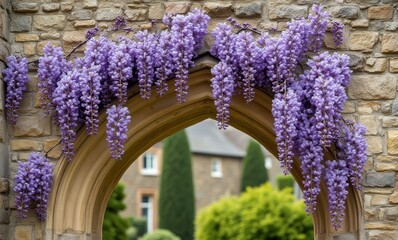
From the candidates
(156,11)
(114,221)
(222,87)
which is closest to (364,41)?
(222,87)

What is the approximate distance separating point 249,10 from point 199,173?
78.6 ft

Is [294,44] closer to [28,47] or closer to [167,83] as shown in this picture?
[167,83]

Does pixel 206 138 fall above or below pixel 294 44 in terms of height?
above

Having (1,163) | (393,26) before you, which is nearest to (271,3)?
(393,26)

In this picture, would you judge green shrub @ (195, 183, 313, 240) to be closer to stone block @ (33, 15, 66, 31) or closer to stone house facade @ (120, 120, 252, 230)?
stone block @ (33, 15, 66, 31)

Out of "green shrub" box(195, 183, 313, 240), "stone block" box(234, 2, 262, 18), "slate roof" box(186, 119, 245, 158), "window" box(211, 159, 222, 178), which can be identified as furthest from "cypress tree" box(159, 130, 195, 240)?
"stone block" box(234, 2, 262, 18)

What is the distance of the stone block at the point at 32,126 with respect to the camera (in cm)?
562

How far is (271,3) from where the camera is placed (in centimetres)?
556

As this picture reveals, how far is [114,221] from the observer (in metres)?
13.3

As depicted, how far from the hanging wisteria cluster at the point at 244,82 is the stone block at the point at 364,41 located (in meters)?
0.13

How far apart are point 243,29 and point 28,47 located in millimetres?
1497

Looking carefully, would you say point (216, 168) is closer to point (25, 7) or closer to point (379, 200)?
point (25, 7)

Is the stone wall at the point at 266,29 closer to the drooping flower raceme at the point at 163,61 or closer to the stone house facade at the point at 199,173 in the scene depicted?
the drooping flower raceme at the point at 163,61

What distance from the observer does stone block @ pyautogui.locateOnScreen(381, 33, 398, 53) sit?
17.8 feet
